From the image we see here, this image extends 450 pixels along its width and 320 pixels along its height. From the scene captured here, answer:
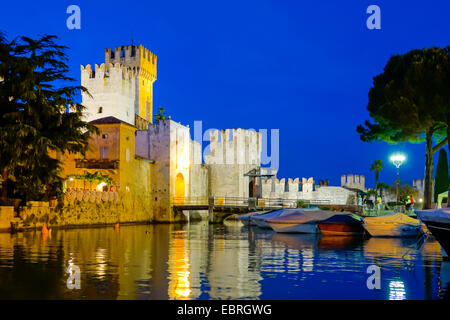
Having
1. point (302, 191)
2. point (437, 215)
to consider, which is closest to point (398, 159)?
point (302, 191)

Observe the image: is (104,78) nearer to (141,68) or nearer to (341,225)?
(141,68)

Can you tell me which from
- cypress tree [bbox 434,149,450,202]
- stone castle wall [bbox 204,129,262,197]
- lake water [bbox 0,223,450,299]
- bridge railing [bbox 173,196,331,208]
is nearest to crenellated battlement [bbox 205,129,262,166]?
stone castle wall [bbox 204,129,262,197]

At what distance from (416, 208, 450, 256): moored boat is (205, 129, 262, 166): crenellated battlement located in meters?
40.5

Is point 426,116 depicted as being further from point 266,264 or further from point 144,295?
point 144,295

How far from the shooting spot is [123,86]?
58906mm

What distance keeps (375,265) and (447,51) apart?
67.0 ft

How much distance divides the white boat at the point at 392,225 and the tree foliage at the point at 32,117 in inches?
628

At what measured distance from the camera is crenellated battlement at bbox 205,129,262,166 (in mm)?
54312

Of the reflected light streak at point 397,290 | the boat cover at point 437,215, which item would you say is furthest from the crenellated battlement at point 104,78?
the reflected light streak at point 397,290

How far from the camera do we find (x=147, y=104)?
230ft

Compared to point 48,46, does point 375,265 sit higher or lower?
lower

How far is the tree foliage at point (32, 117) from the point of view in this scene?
23969mm

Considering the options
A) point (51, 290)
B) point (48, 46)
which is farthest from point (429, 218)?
point (48, 46)

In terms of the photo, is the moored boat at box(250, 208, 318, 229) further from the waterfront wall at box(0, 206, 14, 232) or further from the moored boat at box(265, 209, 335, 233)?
the waterfront wall at box(0, 206, 14, 232)
